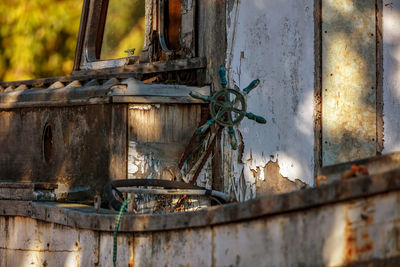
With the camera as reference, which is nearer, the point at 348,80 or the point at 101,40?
the point at 348,80

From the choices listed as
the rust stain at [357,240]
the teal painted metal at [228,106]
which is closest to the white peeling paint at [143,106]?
the teal painted metal at [228,106]

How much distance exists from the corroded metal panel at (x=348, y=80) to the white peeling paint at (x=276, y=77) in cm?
14

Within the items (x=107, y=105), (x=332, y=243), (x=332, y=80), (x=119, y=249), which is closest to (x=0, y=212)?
(x=107, y=105)

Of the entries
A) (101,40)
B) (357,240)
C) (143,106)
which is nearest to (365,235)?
(357,240)

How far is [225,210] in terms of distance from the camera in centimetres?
493

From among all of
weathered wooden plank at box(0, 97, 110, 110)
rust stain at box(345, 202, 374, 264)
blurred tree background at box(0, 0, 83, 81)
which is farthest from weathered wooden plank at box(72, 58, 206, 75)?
blurred tree background at box(0, 0, 83, 81)

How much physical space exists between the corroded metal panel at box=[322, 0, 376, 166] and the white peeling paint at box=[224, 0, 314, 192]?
14 cm

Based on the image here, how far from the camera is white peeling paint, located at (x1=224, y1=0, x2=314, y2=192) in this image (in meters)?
7.07

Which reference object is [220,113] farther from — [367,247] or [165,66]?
[367,247]

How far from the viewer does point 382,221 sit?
417 cm

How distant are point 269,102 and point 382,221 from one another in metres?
3.22

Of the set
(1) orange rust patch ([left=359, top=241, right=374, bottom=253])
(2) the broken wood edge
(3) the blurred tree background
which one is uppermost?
(3) the blurred tree background

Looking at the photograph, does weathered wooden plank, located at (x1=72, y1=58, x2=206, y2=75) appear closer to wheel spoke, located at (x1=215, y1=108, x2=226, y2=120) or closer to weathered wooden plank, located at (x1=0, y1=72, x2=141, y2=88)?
weathered wooden plank, located at (x1=0, y1=72, x2=141, y2=88)

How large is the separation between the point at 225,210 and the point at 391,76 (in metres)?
2.60
